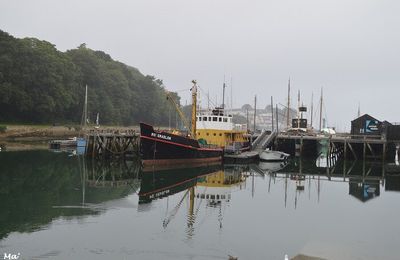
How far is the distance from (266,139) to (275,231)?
3858cm

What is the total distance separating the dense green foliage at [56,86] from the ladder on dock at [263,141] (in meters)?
37.6

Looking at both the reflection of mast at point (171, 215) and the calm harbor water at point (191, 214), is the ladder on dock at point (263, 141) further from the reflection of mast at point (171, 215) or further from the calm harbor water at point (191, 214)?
the reflection of mast at point (171, 215)

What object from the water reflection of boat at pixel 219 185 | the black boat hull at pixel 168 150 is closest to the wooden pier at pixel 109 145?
the black boat hull at pixel 168 150

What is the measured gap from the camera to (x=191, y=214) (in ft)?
66.6

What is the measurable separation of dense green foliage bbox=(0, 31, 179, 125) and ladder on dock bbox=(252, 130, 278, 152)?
37.6 metres

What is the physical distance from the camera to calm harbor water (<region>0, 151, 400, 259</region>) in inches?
583

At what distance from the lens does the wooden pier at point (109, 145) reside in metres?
43.6

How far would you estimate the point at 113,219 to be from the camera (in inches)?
741

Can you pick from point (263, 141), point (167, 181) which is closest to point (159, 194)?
point (167, 181)

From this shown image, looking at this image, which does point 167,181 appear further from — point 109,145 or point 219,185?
point 109,145

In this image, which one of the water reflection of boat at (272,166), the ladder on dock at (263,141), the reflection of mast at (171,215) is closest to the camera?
the reflection of mast at (171,215)

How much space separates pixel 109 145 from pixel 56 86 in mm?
34967

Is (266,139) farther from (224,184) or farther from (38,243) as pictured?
(38,243)

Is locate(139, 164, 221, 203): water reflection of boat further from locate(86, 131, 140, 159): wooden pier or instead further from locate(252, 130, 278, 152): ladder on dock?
locate(252, 130, 278, 152): ladder on dock
